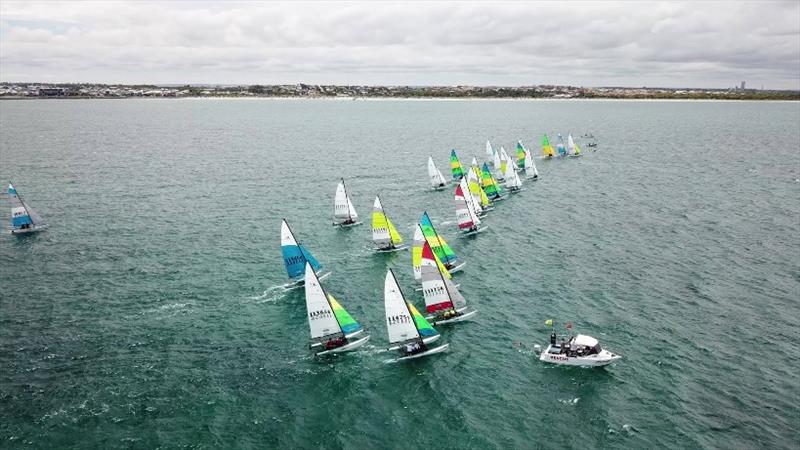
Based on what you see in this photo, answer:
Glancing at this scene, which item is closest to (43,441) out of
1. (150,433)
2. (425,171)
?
(150,433)

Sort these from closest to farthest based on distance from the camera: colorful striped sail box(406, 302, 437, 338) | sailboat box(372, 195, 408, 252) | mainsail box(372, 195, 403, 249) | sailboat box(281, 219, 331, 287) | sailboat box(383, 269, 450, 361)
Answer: sailboat box(383, 269, 450, 361) < colorful striped sail box(406, 302, 437, 338) < sailboat box(281, 219, 331, 287) < mainsail box(372, 195, 403, 249) < sailboat box(372, 195, 408, 252)

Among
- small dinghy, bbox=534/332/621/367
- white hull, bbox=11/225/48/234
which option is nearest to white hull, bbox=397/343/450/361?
small dinghy, bbox=534/332/621/367

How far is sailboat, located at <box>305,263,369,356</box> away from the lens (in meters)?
58.5

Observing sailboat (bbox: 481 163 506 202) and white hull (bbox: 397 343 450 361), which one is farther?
sailboat (bbox: 481 163 506 202)

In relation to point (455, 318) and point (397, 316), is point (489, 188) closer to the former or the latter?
point (455, 318)

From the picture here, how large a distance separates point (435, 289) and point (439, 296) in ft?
3.21

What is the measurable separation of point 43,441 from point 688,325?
214 ft

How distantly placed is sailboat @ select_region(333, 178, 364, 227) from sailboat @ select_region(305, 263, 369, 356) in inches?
1779

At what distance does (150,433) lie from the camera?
151 feet

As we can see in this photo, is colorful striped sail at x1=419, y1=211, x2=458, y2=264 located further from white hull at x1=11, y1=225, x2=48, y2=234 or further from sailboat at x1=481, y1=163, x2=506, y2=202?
white hull at x1=11, y1=225, x2=48, y2=234

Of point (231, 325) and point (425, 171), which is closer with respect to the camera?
point (231, 325)

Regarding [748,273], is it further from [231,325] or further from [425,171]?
[425,171]

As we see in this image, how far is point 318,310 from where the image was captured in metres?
58.7

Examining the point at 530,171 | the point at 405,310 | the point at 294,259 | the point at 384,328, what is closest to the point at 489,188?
the point at 530,171
